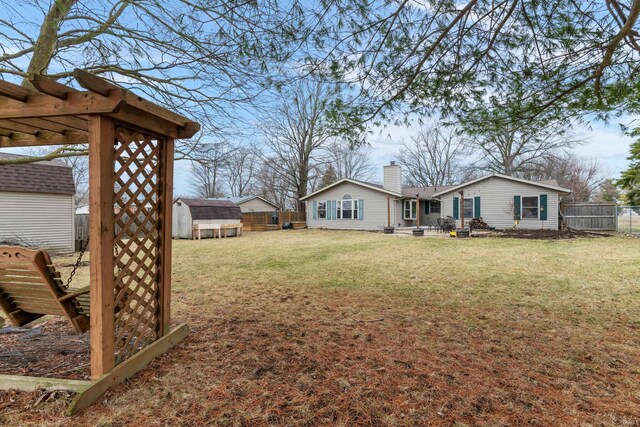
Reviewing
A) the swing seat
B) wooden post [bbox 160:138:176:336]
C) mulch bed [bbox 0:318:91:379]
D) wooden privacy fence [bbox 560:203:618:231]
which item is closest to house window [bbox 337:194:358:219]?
wooden privacy fence [bbox 560:203:618:231]

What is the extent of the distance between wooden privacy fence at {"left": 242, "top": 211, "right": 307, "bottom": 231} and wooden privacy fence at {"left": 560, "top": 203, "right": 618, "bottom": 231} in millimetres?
15272

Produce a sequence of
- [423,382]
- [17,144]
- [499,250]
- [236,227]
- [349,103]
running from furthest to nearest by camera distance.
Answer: [236,227]
[499,250]
[349,103]
[17,144]
[423,382]

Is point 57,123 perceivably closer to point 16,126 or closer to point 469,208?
point 16,126

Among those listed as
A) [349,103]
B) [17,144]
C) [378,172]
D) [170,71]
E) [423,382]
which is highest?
[378,172]

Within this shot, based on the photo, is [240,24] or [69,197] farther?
[69,197]

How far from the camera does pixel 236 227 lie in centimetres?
1836

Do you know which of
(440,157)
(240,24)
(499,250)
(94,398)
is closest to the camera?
(94,398)

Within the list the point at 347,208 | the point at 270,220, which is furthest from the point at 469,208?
the point at 270,220

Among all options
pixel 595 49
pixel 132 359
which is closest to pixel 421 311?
pixel 132 359

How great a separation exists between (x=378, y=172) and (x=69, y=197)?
27426 millimetres

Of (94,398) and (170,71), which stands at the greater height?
(170,71)

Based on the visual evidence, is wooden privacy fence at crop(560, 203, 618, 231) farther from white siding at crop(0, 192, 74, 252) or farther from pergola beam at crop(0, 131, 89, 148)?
white siding at crop(0, 192, 74, 252)

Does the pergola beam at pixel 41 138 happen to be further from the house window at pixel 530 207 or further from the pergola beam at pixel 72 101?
the house window at pixel 530 207

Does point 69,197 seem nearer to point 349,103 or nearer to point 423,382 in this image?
point 349,103
